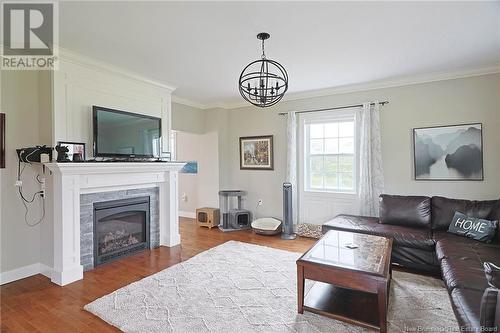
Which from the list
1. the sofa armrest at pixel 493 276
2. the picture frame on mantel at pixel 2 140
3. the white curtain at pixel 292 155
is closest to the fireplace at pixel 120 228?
the picture frame on mantel at pixel 2 140

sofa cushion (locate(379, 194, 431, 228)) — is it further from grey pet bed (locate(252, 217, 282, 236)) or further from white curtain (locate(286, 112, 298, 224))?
grey pet bed (locate(252, 217, 282, 236))

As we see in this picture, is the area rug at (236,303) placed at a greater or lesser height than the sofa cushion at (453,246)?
lesser

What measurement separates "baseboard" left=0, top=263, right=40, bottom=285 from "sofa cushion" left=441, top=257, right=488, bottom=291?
4320mm

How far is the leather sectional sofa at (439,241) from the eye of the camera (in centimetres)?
197

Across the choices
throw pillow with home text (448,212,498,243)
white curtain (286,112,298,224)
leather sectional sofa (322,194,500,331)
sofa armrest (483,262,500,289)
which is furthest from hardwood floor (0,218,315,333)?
sofa armrest (483,262,500,289)

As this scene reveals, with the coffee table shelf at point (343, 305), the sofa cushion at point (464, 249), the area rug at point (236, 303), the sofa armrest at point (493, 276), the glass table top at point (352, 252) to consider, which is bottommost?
the area rug at point (236, 303)

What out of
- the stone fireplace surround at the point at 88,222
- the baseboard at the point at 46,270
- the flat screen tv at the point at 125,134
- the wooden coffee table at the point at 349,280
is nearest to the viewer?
the wooden coffee table at the point at 349,280

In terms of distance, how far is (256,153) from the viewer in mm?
5598

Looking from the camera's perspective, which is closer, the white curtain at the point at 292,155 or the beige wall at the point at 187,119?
the white curtain at the point at 292,155

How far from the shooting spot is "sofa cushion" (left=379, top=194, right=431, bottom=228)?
3643 mm

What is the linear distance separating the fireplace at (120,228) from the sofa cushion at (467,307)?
3.73 m

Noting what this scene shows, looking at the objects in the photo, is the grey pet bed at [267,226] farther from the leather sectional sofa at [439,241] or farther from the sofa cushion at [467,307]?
the sofa cushion at [467,307]

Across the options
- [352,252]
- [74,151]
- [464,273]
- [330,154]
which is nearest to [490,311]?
[464,273]

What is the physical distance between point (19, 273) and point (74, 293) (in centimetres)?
93
